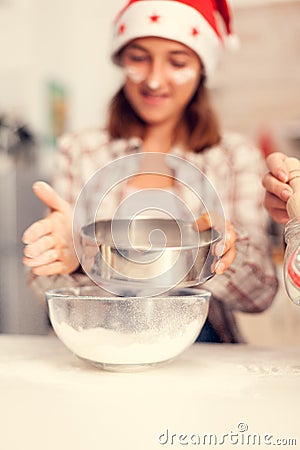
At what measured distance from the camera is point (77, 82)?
2365 millimetres

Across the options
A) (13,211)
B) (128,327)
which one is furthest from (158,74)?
(13,211)

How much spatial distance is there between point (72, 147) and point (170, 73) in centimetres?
24

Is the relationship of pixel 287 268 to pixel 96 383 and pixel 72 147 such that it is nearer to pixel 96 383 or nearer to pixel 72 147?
pixel 96 383

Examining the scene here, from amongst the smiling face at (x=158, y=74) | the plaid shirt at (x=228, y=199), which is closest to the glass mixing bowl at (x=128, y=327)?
the plaid shirt at (x=228, y=199)

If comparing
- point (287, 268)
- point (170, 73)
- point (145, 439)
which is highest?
point (170, 73)

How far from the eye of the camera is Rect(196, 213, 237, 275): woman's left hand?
0.55 metres

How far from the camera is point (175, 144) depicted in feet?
3.19

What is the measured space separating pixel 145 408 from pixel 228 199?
1.69ft

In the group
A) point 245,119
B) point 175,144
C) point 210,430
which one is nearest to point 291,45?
point 245,119

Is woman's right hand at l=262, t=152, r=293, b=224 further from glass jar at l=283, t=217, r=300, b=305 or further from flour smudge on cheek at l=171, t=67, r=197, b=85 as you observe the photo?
flour smudge on cheek at l=171, t=67, r=197, b=85

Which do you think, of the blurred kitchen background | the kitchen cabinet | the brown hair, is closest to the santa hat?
the brown hair

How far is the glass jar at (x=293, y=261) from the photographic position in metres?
0.48

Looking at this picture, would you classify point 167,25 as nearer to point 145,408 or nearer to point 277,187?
point 277,187

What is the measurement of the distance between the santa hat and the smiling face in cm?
2
